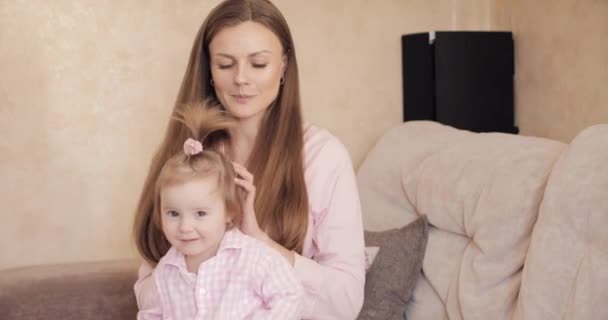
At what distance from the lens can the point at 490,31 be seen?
2.92 meters

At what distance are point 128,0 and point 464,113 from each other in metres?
1.34

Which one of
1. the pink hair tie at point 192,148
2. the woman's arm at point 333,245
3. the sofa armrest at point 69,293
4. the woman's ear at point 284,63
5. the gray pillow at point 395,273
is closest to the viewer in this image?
the pink hair tie at point 192,148

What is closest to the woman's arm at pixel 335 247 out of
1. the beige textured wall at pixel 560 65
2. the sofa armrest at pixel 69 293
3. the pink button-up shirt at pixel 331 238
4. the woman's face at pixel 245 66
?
the pink button-up shirt at pixel 331 238

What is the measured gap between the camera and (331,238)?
6.09ft

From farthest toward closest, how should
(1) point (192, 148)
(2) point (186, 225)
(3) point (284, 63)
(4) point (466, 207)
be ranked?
(4) point (466, 207) → (3) point (284, 63) → (1) point (192, 148) → (2) point (186, 225)

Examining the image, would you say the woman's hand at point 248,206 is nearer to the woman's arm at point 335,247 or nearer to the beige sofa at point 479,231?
the woman's arm at point 335,247

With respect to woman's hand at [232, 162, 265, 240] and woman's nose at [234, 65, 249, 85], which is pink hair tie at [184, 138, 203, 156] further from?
woman's nose at [234, 65, 249, 85]

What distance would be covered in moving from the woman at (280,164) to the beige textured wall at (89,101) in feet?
3.26

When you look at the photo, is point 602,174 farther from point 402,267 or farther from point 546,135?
point 546,135

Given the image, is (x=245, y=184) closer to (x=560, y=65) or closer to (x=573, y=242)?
(x=573, y=242)

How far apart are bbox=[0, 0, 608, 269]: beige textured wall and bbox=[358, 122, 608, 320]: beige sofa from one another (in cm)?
71

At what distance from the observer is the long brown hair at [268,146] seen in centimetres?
184

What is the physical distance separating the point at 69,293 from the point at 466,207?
1.28m

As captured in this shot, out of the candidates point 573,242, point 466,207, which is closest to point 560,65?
point 466,207
